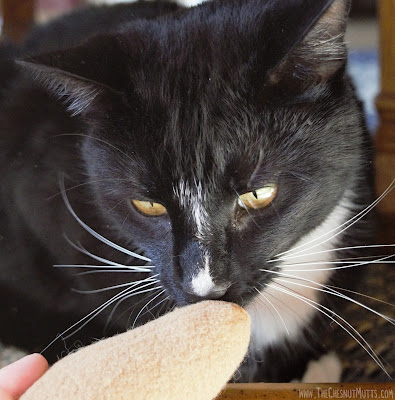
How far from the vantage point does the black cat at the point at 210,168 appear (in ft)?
2.47

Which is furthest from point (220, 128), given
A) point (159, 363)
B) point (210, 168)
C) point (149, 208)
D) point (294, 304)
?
point (294, 304)

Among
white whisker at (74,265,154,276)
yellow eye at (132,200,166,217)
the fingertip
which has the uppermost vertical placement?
yellow eye at (132,200,166,217)

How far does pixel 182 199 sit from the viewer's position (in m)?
0.77

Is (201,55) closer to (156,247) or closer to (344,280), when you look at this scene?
(156,247)

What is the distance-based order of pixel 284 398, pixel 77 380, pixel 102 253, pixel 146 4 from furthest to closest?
pixel 146 4 < pixel 102 253 < pixel 284 398 < pixel 77 380

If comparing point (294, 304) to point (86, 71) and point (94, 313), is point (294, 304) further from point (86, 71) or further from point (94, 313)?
point (86, 71)

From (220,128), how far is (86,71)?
184 mm

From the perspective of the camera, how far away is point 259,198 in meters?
0.78

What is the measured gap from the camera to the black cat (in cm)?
75

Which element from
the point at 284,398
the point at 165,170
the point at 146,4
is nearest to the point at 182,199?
the point at 165,170

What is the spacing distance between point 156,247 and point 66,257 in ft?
0.87

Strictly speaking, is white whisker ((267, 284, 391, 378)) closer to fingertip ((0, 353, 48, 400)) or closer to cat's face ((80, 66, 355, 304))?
cat's face ((80, 66, 355, 304))

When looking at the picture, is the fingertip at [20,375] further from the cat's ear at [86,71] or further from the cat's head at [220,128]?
the cat's ear at [86,71]

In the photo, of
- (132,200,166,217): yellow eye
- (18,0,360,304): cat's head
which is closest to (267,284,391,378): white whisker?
(18,0,360,304): cat's head
